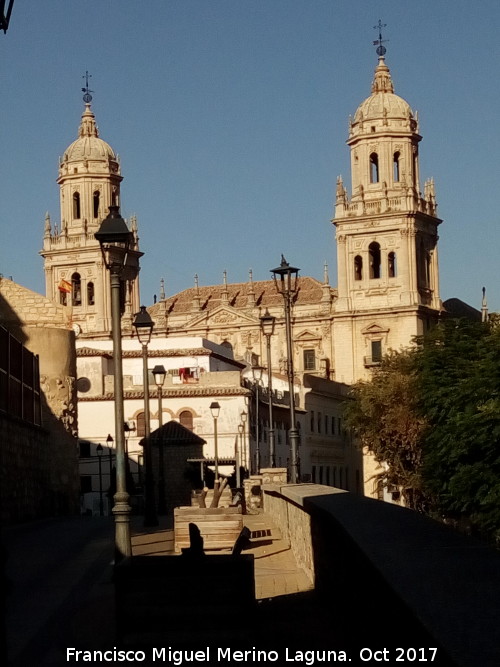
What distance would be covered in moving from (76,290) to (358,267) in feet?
75.3

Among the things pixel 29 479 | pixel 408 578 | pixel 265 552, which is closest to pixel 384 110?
pixel 29 479

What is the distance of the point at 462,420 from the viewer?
4153 cm

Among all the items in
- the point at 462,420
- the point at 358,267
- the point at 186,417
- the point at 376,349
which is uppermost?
the point at 358,267

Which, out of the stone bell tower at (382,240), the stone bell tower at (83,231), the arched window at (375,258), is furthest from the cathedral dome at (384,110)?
the stone bell tower at (83,231)

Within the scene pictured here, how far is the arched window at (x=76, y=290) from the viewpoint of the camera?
125 metres

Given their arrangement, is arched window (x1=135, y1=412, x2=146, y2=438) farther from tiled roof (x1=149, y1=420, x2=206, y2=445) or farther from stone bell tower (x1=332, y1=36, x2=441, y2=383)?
stone bell tower (x1=332, y1=36, x2=441, y2=383)

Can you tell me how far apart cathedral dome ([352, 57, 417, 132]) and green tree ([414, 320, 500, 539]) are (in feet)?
215

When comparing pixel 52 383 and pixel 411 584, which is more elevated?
pixel 52 383

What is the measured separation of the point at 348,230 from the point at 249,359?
1429 cm

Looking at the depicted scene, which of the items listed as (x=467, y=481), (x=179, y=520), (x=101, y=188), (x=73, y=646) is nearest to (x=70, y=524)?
(x=467, y=481)

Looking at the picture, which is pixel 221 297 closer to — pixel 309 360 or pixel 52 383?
pixel 309 360

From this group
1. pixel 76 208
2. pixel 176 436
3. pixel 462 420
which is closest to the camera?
pixel 462 420

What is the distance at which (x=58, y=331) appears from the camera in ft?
174

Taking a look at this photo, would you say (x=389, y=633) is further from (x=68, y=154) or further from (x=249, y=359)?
(x=68, y=154)
